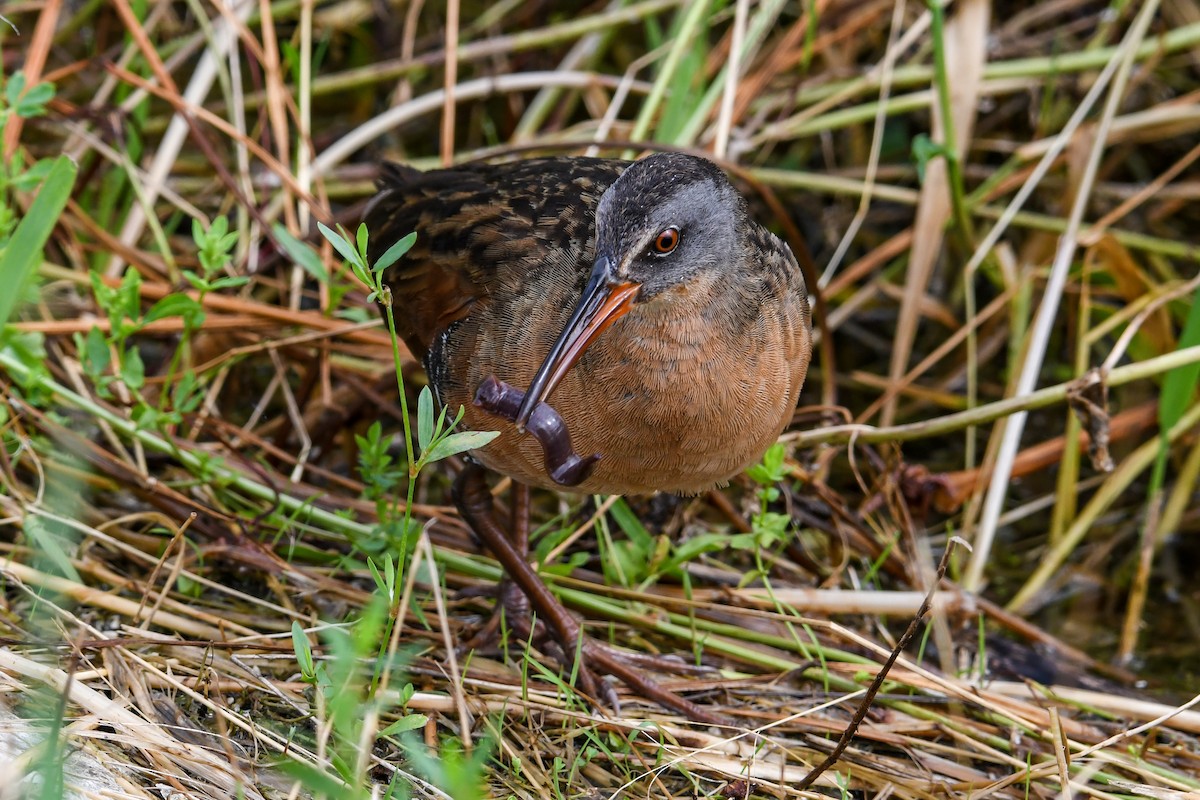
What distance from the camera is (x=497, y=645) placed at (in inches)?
118

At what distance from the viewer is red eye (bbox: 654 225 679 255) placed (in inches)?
97.9

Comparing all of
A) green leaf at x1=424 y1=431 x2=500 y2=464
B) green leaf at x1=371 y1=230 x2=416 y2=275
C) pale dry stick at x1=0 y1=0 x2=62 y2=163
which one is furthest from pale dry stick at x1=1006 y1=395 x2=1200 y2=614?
pale dry stick at x1=0 y1=0 x2=62 y2=163

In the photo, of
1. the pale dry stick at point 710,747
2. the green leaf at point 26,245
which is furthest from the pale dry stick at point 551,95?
the pale dry stick at point 710,747

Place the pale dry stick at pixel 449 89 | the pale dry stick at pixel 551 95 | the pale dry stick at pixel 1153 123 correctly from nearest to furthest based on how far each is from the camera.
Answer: the pale dry stick at pixel 449 89 < the pale dry stick at pixel 1153 123 < the pale dry stick at pixel 551 95

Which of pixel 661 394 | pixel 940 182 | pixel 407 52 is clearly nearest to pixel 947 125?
pixel 940 182

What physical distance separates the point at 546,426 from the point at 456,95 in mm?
2046

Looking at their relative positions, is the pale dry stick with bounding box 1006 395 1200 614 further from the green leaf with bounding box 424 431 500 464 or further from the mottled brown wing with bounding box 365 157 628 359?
the green leaf with bounding box 424 431 500 464

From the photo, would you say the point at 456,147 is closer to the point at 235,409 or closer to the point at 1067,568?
the point at 235,409

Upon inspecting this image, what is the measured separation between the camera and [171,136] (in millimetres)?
3947

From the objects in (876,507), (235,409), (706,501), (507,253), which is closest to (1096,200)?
(876,507)

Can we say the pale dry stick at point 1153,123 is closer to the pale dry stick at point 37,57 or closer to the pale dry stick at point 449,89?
the pale dry stick at point 449,89

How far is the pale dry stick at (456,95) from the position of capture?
13.5ft

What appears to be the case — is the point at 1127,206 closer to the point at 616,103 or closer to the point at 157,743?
the point at 616,103

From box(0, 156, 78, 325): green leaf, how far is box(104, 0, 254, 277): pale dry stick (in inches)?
53.8
